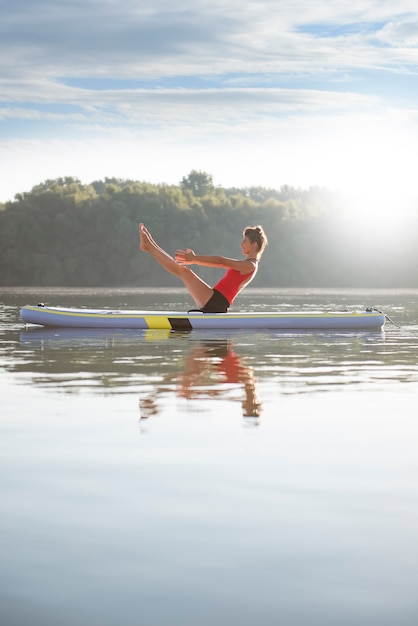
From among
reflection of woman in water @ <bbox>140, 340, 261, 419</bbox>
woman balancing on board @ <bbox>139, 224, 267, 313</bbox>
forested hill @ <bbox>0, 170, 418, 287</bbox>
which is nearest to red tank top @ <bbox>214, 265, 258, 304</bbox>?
woman balancing on board @ <bbox>139, 224, 267, 313</bbox>

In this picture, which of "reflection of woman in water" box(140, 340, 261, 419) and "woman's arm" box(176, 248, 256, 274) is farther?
"woman's arm" box(176, 248, 256, 274)

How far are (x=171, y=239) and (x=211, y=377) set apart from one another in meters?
68.0

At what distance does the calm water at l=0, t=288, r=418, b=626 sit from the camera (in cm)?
370

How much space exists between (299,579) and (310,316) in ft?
46.6

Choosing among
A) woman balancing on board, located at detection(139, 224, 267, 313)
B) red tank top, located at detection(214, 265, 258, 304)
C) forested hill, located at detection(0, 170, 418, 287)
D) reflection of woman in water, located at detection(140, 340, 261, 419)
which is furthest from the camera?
forested hill, located at detection(0, 170, 418, 287)

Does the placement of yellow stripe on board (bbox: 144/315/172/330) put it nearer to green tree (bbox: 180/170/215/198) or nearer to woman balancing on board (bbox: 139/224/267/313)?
woman balancing on board (bbox: 139/224/267/313)

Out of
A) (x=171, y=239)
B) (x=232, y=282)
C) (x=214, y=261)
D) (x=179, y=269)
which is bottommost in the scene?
(x=232, y=282)

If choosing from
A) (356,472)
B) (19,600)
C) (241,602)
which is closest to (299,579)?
(241,602)

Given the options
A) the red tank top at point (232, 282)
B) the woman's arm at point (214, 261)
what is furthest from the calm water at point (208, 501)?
the red tank top at point (232, 282)

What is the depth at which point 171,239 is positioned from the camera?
78000mm

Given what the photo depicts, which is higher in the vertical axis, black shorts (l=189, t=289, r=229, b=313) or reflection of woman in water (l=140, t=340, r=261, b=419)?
black shorts (l=189, t=289, r=229, b=313)

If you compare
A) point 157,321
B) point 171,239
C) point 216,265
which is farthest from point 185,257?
point 171,239

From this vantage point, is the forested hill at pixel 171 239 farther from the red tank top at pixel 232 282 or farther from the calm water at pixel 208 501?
the calm water at pixel 208 501

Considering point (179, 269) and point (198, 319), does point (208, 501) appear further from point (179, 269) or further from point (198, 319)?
point (198, 319)
